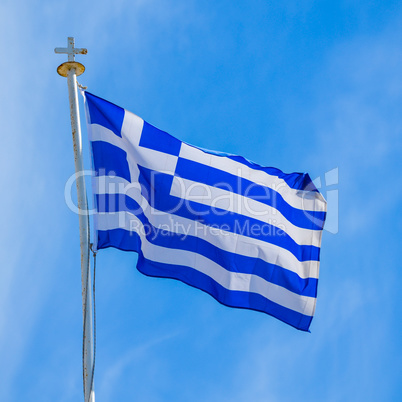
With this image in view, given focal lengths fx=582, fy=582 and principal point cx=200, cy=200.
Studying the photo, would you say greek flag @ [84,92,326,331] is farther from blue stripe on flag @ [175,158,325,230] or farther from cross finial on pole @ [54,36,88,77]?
cross finial on pole @ [54,36,88,77]

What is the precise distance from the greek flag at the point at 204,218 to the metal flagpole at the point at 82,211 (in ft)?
1.36

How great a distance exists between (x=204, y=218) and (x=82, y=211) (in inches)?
91.0

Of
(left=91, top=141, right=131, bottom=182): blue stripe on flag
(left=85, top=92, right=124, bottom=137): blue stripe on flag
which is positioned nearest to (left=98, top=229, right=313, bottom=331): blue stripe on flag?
(left=91, top=141, right=131, bottom=182): blue stripe on flag

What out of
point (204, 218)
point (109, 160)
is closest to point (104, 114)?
point (109, 160)

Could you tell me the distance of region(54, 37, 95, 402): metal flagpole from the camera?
318 inches

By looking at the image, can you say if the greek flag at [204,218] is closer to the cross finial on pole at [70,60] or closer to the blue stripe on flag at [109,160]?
the blue stripe on flag at [109,160]

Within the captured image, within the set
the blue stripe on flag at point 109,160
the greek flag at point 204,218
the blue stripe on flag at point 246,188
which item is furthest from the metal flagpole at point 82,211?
the blue stripe on flag at point 246,188

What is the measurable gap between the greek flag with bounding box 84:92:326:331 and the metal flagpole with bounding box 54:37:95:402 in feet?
1.36

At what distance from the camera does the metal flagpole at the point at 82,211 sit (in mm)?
8070

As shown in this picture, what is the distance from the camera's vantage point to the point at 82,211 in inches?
336

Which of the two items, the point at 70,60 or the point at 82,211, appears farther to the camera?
the point at 70,60

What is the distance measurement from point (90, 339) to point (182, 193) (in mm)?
2961

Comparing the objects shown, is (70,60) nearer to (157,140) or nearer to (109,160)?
(109,160)

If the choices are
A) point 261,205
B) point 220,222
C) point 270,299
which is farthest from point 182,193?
point 270,299
